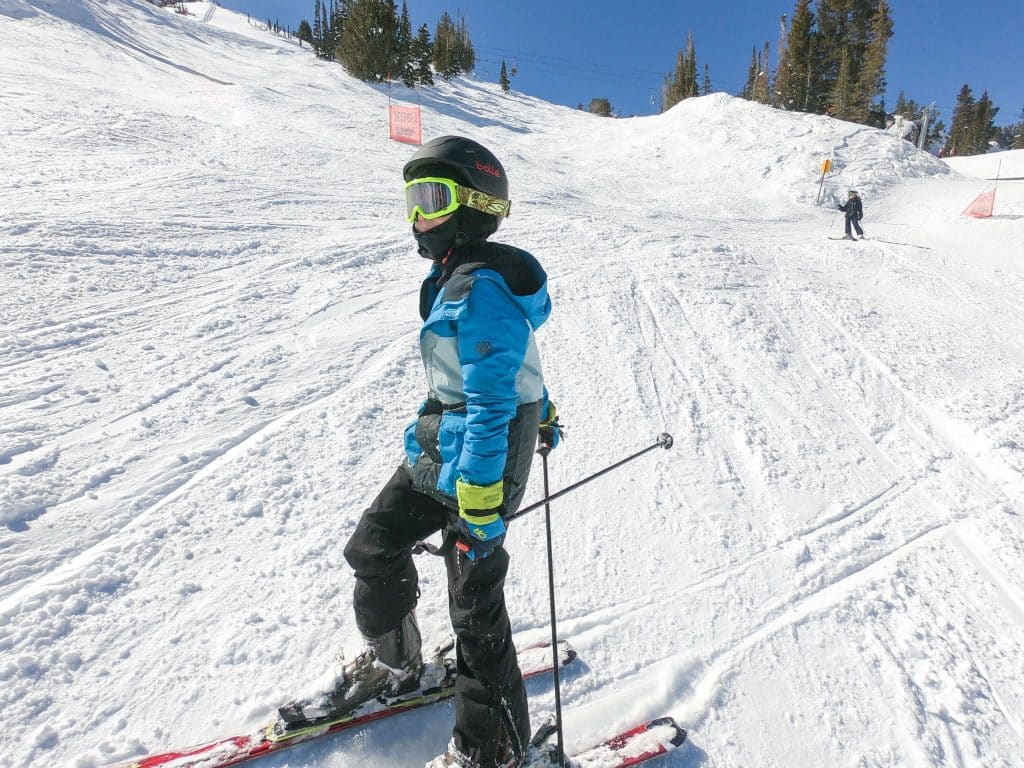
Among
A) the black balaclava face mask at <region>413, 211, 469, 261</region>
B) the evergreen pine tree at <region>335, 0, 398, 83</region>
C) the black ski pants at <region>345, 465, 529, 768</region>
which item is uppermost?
the evergreen pine tree at <region>335, 0, 398, 83</region>

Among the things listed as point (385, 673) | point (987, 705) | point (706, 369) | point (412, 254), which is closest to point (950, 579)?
point (987, 705)

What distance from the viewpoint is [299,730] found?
222cm

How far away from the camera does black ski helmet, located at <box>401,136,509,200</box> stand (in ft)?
6.51

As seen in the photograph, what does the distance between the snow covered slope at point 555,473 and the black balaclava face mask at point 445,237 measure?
2.02 metres

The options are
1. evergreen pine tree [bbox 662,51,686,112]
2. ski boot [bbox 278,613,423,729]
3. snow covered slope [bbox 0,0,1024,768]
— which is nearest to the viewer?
ski boot [bbox 278,613,423,729]

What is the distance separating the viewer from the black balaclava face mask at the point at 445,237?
6.54ft

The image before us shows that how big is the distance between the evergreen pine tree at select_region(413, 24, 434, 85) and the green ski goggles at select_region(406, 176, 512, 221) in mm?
41799

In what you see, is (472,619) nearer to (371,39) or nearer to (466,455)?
(466,455)

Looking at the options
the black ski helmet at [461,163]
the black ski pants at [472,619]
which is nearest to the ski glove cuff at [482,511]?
the black ski pants at [472,619]

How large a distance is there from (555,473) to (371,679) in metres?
2.15

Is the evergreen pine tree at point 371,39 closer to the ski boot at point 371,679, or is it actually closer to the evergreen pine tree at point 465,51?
the evergreen pine tree at point 465,51

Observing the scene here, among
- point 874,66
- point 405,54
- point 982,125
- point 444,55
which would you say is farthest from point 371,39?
point 982,125

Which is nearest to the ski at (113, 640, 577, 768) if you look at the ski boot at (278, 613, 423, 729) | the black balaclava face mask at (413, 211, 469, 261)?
the ski boot at (278, 613, 423, 729)

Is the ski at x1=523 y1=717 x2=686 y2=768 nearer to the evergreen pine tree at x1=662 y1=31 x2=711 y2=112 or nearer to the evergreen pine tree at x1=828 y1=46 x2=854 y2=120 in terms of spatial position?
the evergreen pine tree at x1=828 y1=46 x2=854 y2=120
